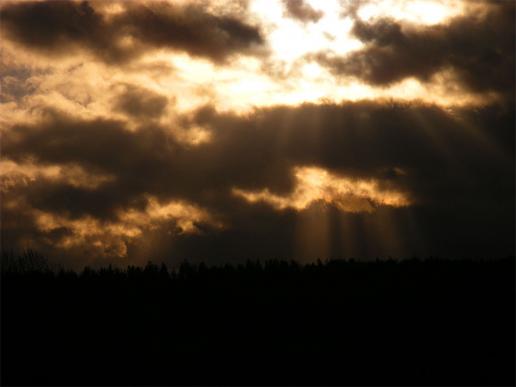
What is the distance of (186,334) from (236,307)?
12.3ft

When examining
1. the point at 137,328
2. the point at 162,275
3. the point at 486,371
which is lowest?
the point at 486,371

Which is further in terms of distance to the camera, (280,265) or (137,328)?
(280,265)

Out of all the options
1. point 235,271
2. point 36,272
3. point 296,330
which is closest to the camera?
point 296,330

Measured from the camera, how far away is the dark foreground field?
4103 cm

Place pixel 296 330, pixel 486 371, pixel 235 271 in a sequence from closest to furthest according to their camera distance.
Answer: pixel 486 371 < pixel 296 330 < pixel 235 271

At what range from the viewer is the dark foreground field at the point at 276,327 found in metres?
41.0

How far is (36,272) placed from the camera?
180 ft

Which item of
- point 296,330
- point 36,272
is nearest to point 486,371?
point 296,330

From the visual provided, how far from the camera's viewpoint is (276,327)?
145 feet

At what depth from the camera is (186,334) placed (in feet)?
145

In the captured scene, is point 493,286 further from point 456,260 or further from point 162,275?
point 162,275

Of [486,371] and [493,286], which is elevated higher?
[493,286]

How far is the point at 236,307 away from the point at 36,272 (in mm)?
17112

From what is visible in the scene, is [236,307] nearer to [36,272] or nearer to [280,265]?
[280,265]
